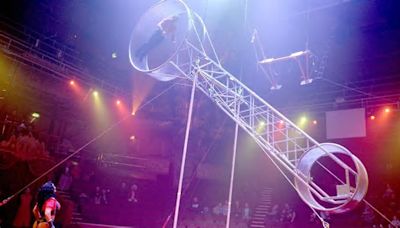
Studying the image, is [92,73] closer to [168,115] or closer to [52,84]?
[52,84]

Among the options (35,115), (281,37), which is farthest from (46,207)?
(35,115)

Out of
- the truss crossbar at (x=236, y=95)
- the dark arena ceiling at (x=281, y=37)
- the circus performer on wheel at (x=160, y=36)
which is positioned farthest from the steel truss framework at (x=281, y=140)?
the dark arena ceiling at (x=281, y=37)

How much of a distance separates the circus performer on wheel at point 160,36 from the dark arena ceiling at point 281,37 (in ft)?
14.3

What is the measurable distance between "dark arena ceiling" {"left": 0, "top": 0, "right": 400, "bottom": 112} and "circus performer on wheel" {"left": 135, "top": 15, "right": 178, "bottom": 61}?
14.3ft

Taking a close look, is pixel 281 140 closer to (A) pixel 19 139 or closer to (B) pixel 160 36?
(B) pixel 160 36

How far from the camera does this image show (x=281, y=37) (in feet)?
36.0

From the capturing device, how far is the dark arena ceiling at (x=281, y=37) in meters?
9.66

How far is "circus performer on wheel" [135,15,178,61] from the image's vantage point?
4926 mm

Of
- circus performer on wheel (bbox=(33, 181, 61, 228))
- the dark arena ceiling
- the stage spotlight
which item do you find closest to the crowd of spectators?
the stage spotlight

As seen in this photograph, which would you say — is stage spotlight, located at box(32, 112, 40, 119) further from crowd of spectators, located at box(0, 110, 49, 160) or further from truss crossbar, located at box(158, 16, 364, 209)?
truss crossbar, located at box(158, 16, 364, 209)

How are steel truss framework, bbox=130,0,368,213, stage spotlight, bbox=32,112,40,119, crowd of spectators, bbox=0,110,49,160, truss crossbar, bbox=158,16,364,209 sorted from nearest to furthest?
steel truss framework, bbox=130,0,368,213 < truss crossbar, bbox=158,16,364,209 < crowd of spectators, bbox=0,110,49,160 < stage spotlight, bbox=32,112,40,119

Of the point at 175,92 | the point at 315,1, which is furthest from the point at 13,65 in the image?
the point at 315,1

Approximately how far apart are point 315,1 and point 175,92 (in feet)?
24.1

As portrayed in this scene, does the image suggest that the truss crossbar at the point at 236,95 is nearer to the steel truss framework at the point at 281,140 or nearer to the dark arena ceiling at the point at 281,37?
the steel truss framework at the point at 281,140
